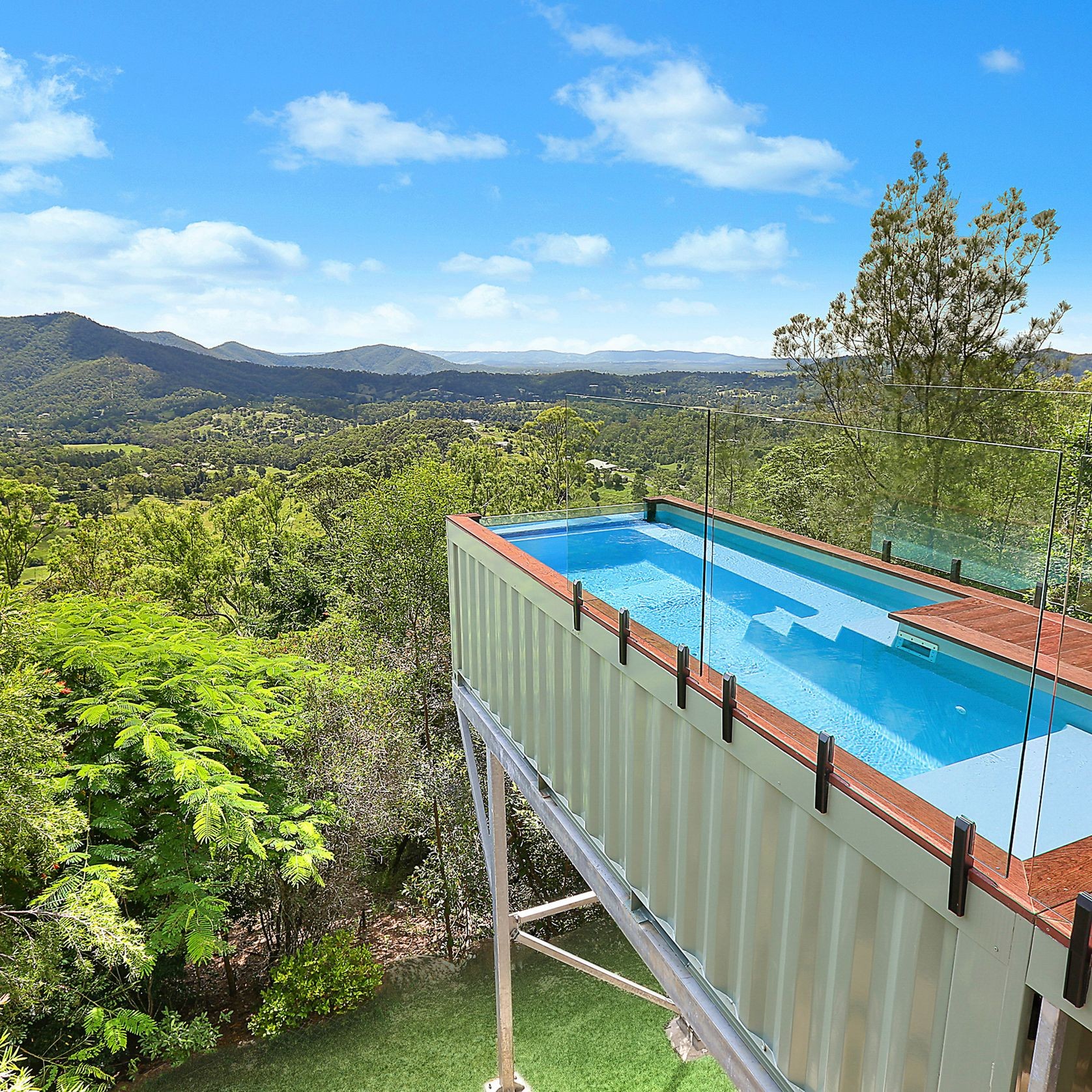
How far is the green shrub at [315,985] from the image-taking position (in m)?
6.27

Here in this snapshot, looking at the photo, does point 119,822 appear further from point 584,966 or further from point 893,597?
point 893,597

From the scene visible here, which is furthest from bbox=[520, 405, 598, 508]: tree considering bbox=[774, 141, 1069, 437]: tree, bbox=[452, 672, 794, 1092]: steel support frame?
bbox=[774, 141, 1069, 437]: tree

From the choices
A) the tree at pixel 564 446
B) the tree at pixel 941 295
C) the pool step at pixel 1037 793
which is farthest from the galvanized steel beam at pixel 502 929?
the tree at pixel 941 295

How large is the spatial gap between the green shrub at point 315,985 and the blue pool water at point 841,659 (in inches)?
206

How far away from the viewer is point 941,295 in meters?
9.21

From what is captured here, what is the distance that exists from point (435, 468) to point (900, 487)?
10965 mm

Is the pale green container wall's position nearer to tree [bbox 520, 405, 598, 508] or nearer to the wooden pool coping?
the wooden pool coping

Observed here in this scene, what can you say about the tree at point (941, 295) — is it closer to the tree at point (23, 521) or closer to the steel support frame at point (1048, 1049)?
the steel support frame at point (1048, 1049)

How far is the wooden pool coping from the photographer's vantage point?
4.48 feet

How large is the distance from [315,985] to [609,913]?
13.9ft

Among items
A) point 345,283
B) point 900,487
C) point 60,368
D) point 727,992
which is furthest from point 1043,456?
point 60,368

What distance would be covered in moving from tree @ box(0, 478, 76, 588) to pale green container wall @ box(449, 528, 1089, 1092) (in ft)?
42.3

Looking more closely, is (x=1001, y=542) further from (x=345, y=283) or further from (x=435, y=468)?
(x=345, y=283)

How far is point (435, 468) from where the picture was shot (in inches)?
510
